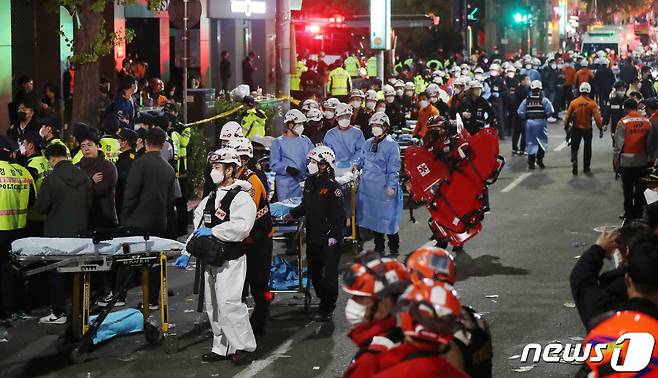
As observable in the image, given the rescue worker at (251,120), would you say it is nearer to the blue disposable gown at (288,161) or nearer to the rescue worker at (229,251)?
the blue disposable gown at (288,161)

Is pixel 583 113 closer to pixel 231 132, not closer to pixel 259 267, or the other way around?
pixel 231 132

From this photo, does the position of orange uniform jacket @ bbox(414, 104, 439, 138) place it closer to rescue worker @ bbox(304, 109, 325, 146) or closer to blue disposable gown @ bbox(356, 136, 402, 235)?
rescue worker @ bbox(304, 109, 325, 146)

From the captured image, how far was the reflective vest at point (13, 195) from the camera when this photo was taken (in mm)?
12039

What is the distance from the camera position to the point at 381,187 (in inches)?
626

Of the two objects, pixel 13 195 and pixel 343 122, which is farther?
pixel 343 122

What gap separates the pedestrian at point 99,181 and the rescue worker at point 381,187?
3.87m

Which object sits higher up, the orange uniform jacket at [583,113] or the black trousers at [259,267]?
the orange uniform jacket at [583,113]

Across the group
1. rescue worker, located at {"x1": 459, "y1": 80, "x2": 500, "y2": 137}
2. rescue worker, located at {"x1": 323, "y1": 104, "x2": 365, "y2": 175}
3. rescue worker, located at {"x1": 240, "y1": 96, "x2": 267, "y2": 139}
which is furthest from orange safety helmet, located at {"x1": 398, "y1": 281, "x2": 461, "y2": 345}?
rescue worker, located at {"x1": 459, "y1": 80, "x2": 500, "y2": 137}

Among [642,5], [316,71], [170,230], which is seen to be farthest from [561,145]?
[642,5]

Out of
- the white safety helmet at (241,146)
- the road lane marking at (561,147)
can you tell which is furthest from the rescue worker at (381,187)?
the road lane marking at (561,147)

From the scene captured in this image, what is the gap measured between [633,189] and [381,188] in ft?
14.2

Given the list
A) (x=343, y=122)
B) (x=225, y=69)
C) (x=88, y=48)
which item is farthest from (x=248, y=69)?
(x=343, y=122)

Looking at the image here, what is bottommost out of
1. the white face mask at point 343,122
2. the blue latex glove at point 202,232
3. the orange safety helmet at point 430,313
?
the blue latex glove at point 202,232

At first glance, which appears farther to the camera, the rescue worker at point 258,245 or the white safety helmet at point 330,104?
the white safety helmet at point 330,104
